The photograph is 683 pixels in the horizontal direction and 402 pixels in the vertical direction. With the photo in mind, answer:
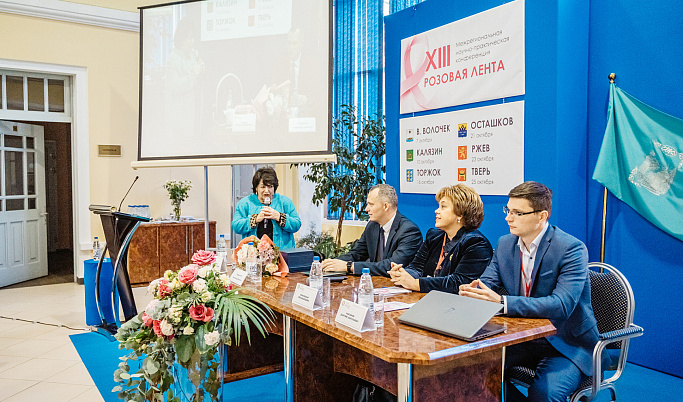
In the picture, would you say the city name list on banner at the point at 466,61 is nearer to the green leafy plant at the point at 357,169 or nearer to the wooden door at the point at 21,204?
the green leafy plant at the point at 357,169

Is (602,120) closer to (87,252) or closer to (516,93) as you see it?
(516,93)

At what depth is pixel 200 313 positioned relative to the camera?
194 cm

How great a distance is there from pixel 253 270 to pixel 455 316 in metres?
1.31

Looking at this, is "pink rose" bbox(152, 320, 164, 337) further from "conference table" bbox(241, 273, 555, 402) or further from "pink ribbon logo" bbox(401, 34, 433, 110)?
"pink ribbon logo" bbox(401, 34, 433, 110)

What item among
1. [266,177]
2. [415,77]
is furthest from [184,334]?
[415,77]

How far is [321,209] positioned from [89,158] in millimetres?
3116

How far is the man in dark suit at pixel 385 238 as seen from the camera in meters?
3.01

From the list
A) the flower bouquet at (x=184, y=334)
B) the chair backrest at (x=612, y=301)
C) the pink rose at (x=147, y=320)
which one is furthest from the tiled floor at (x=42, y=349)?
the chair backrest at (x=612, y=301)

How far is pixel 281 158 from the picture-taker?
3689 mm

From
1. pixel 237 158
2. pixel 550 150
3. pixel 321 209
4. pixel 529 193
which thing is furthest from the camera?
pixel 321 209

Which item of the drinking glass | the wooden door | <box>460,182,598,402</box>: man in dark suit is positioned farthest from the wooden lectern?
the wooden door

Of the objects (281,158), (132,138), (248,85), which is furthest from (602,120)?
(132,138)

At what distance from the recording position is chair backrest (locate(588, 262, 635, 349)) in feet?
7.39

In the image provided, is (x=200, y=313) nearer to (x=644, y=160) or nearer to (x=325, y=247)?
(x=644, y=160)
